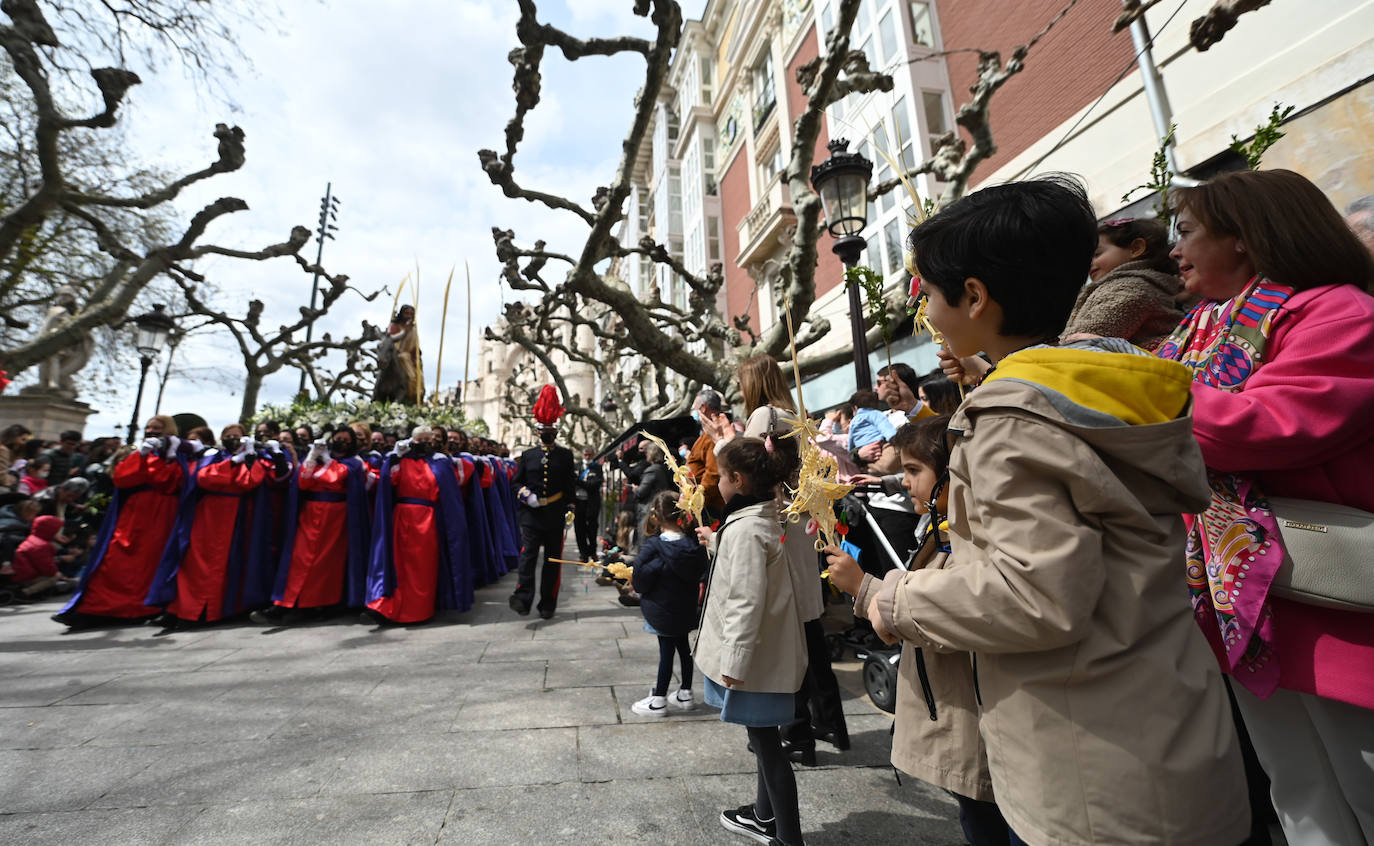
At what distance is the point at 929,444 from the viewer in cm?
208

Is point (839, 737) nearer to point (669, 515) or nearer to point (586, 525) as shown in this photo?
point (669, 515)

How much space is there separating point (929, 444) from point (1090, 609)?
1.15m

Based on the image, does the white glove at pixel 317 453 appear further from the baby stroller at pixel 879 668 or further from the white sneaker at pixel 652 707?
the baby stroller at pixel 879 668

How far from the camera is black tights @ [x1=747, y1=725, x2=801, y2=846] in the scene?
2.15 m

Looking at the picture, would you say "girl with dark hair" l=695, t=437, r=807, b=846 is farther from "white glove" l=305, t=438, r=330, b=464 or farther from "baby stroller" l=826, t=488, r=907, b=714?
"white glove" l=305, t=438, r=330, b=464

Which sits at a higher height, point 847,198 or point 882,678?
point 847,198

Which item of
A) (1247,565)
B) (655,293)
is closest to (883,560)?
(1247,565)

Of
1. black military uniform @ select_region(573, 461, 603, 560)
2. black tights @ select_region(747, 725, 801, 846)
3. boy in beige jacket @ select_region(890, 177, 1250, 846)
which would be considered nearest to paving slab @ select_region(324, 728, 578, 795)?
black tights @ select_region(747, 725, 801, 846)

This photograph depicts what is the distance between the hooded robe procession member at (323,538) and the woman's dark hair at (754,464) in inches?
220

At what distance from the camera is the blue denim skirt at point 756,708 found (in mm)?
2281

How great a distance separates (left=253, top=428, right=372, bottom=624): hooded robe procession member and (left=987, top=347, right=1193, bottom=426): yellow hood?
7139mm

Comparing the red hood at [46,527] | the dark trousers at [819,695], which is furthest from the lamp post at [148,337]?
Answer: the dark trousers at [819,695]

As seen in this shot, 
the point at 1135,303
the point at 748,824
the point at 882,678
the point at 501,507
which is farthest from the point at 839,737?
the point at 501,507

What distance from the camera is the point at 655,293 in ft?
43.6
